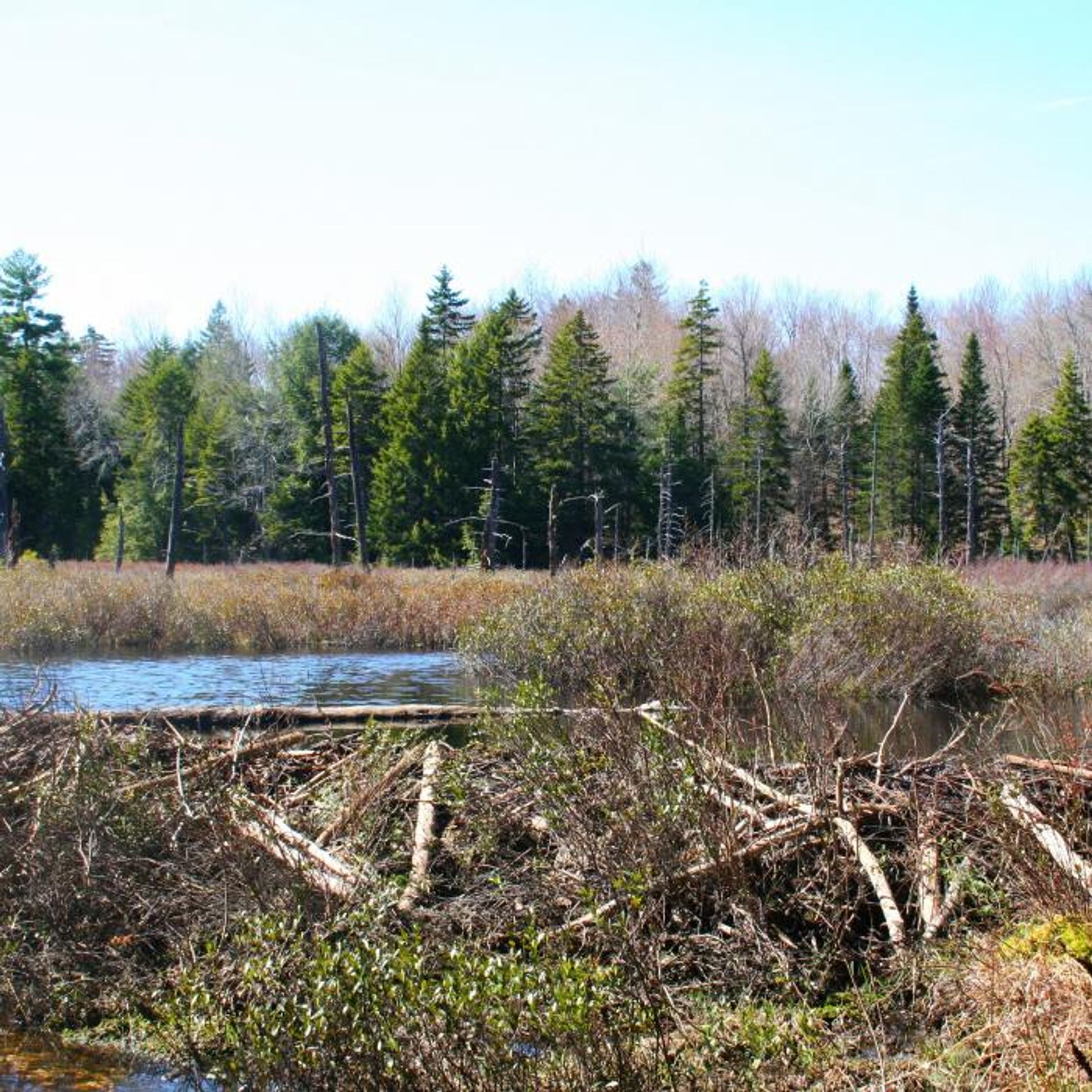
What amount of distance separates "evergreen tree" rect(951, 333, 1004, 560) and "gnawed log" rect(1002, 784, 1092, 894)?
2275 inches

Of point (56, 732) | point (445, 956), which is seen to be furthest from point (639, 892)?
point (56, 732)

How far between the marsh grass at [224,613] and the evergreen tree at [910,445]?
123ft

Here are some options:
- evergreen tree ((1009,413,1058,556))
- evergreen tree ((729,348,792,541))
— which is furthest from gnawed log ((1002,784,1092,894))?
evergreen tree ((1009,413,1058,556))

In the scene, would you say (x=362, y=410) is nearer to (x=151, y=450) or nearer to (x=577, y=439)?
(x=577, y=439)

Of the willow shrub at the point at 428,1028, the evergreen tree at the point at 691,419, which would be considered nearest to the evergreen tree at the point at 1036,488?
the evergreen tree at the point at 691,419

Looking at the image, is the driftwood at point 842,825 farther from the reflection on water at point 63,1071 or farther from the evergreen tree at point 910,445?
the evergreen tree at point 910,445

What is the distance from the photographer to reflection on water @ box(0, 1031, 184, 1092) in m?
6.29

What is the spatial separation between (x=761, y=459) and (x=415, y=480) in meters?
17.2

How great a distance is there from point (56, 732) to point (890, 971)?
5407mm

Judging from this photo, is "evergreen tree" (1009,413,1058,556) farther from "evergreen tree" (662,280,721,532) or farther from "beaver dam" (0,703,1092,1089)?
"beaver dam" (0,703,1092,1089)

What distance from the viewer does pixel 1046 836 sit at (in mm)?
6543

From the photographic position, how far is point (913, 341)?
66438 mm

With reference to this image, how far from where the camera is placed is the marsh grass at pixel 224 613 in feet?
88.2

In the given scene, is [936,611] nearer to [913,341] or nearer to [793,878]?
Result: [793,878]
